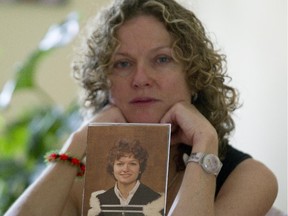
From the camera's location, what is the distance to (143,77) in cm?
160

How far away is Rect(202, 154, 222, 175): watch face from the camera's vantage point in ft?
4.78

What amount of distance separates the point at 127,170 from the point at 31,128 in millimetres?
1566

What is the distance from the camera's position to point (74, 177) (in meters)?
1.66

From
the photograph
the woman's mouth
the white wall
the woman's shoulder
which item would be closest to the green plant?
the white wall

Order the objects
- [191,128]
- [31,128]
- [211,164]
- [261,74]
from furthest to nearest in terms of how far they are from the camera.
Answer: [31,128]
[261,74]
[191,128]
[211,164]

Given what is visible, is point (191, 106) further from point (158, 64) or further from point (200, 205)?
point (200, 205)

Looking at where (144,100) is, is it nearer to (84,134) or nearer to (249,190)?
(84,134)

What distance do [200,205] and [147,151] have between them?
0.70 ft

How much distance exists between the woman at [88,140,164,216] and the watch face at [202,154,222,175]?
0.23 metres

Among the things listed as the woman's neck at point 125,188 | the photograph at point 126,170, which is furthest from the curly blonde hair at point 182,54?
the woman's neck at point 125,188

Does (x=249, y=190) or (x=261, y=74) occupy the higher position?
(x=261, y=74)

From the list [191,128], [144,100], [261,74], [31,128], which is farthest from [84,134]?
[31,128]

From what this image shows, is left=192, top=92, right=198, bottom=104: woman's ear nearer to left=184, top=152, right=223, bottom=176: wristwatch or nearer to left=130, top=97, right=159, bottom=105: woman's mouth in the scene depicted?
left=130, top=97, right=159, bottom=105: woman's mouth

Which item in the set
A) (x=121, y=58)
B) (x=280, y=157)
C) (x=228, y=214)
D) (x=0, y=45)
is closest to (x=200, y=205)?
(x=228, y=214)
